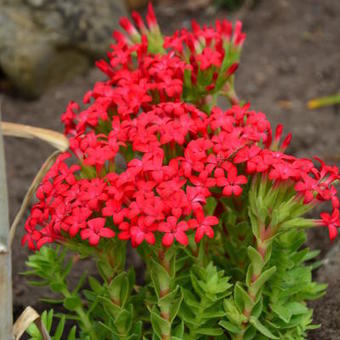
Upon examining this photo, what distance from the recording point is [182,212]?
1827 millimetres

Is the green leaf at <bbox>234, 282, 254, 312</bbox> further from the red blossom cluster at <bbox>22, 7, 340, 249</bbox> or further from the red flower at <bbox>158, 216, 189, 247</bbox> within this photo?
the red flower at <bbox>158, 216, 189, 247</bbox>

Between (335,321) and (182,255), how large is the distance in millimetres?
576

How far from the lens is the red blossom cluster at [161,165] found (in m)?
1.82

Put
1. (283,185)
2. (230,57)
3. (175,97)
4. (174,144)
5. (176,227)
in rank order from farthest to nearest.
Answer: (230,57)
(175,97)
(174,144)
(283,185)
(176,227)

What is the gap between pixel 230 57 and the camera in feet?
8.23

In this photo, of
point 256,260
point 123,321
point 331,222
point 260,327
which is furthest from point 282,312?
point 123,321

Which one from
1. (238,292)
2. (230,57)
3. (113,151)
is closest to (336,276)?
(238,292)

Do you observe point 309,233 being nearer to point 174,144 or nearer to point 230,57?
point 230,57

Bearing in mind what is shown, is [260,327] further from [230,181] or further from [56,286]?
[56,286]

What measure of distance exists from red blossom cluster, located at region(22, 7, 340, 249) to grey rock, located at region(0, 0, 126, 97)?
2108 mm

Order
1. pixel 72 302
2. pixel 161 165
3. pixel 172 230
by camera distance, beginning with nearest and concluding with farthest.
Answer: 1. pixel 172 230
2. pixel 161 165
3. pixel 72 302

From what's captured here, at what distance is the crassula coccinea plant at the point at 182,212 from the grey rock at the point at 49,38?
218 centimetres

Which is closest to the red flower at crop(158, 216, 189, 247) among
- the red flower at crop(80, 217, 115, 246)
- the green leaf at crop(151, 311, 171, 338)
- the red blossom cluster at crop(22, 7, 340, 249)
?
the red blossom cluster at crop(22, 7, 340, 249)

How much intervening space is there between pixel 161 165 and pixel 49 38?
2695 millimetres
